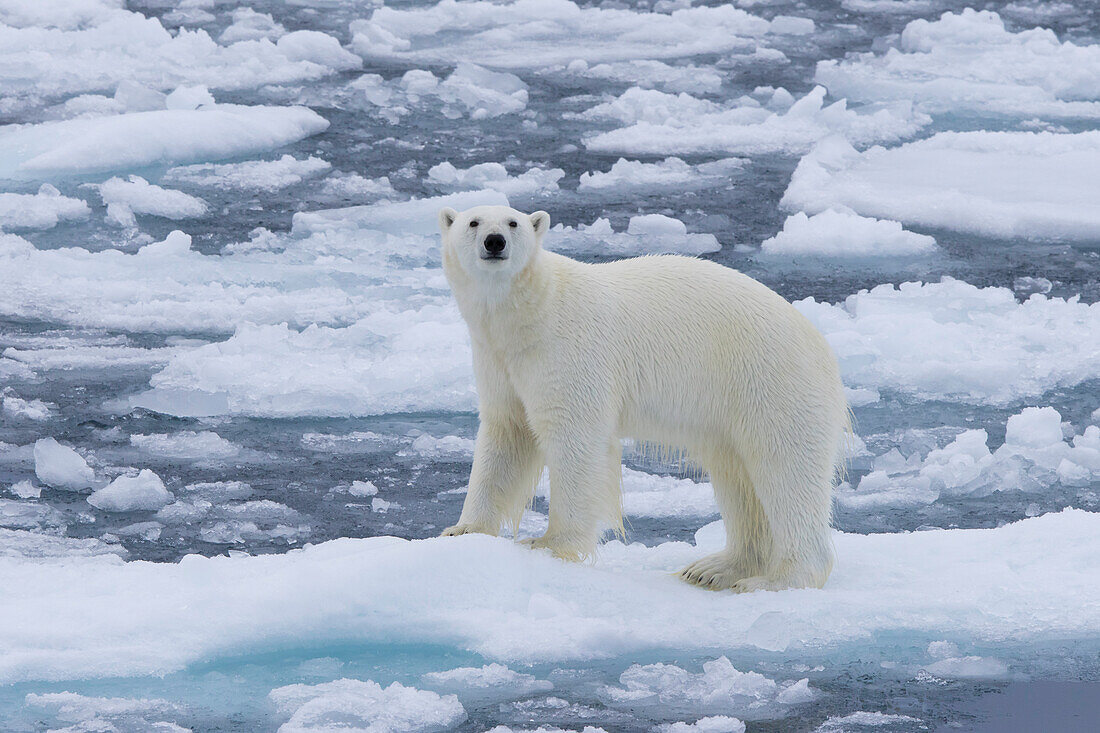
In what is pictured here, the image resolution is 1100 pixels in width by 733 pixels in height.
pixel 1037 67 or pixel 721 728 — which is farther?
pixel 1037 67

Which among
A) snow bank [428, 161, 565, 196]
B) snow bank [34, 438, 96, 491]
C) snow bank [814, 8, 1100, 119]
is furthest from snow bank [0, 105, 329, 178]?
snow bank [814, 8, 1100, 119]

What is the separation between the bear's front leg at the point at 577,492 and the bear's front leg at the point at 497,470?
0.20m

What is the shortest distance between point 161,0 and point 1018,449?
1034 centimetres

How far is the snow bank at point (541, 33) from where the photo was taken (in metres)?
12.2

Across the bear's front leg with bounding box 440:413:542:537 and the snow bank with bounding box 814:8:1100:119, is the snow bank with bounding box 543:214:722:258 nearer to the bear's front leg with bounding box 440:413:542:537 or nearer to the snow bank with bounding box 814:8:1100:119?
the snow bank with bounding box 814:8:1100:119

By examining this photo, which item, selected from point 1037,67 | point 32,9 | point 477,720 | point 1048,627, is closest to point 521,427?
point 477,720

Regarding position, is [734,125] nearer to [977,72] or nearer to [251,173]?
[977,72]

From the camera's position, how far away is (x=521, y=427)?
4137mm

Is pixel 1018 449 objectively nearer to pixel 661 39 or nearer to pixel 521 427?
pixel 521 427

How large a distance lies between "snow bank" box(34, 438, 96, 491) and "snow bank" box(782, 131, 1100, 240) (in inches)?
191

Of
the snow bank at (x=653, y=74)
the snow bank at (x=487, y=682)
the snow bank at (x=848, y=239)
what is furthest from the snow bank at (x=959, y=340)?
the snow bank at (x=653, y=74)

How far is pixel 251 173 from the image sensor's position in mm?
9156

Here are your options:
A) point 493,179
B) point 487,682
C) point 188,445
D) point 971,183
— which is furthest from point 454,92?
point 487,682

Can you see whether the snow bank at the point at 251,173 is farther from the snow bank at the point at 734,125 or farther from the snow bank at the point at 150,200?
the snow bank at the point at 734,125
